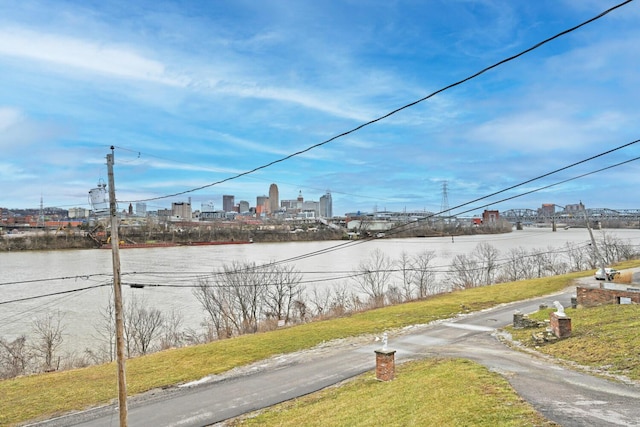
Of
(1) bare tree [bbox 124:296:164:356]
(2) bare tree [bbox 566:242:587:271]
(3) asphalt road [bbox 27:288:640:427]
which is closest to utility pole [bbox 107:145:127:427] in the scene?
(3) asphalt road [bbox 27:288:640:427]

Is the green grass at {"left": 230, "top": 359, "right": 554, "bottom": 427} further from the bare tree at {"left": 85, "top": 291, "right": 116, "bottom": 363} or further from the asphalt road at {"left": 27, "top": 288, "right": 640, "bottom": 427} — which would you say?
the bare tree at {"left": 85, "top": 291, "right": 116, "bottom": 363}

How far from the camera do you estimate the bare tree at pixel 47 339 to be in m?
24.5

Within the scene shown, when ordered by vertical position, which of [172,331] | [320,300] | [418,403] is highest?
[418,403]

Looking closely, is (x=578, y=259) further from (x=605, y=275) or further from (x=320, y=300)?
(x=605, y=275)

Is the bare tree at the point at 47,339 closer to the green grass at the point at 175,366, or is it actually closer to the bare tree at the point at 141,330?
the bare tree at the point at 141,330

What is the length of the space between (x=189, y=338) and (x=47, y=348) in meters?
7.86

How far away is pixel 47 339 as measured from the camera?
25344mm

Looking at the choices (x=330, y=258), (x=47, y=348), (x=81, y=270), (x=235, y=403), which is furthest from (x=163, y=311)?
(x=330, y=258)

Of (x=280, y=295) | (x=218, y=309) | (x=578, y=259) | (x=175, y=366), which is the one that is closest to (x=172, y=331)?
(x=218, y=309)

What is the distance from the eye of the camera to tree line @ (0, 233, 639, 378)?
25734 millimetres

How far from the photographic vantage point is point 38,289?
39125 millimetres

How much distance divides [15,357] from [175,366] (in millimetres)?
12489

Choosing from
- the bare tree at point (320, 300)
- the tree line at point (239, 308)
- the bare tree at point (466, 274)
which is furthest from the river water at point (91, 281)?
the bare tree at point (466, 274)

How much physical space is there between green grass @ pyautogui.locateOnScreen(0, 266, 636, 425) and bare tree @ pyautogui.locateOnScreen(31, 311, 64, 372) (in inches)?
285
